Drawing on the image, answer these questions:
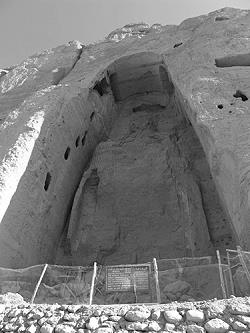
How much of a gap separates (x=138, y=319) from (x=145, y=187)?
7.40 meters

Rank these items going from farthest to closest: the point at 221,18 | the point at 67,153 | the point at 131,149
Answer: the point at 221,18 < the point at 131,149 < the point at 67,153

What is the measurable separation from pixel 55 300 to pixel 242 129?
201 inches

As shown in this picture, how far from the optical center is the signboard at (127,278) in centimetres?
603

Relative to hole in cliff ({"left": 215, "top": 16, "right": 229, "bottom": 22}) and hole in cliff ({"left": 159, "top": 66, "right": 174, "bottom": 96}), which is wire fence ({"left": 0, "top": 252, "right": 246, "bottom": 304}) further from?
hole in cliff ({"left": 215, "top": 16, "right": 229, "bottom": 22})

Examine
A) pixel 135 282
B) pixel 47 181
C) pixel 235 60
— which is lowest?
pixel 135 282

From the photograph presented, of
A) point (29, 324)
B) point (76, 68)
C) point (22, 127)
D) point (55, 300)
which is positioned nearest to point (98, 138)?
point (76, 68)

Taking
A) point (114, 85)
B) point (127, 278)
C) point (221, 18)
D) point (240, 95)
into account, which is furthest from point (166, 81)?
point (127, 278)

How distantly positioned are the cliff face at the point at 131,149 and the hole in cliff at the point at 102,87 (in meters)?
0.06

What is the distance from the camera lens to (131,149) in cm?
1339

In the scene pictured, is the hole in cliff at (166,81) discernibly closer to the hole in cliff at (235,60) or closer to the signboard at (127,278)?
the hole in cliff at (235,60)

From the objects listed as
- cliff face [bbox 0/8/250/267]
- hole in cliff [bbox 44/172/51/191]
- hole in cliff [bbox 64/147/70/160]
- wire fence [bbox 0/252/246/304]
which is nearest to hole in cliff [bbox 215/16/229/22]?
cliff face [bbox 0/8/250/267]

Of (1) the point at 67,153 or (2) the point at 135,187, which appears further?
(2) the point at 135,187

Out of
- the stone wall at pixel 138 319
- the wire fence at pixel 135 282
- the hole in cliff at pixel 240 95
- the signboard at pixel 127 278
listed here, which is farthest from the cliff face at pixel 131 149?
the stone wall at pixel 138 319

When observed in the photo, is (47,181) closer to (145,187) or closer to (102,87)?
(145,187)
